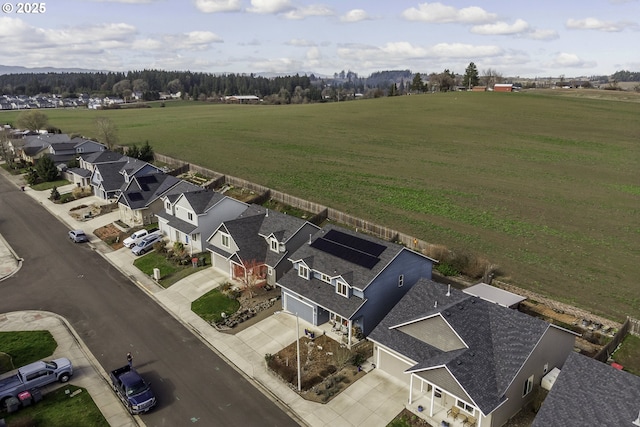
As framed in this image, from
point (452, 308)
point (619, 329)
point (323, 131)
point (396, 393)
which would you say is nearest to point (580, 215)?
point (619, 329)

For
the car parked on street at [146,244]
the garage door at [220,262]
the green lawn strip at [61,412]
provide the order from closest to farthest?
the green lawn strip at [61,412]
the garage door at [220,262]
the car parked on street at [146,244]

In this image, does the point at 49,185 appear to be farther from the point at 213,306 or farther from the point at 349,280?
the point at 349,280

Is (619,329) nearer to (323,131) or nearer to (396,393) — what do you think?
(396,393)

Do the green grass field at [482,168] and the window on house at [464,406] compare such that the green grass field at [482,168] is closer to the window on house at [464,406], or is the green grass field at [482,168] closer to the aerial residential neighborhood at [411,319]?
the aerial residential neighborhood at [411,319]

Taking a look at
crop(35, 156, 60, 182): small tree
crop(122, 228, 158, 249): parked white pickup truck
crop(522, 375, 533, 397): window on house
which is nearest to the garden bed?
crop(522, 375, 533, 397): window on house

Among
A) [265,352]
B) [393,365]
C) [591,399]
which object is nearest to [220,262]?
[265,352]

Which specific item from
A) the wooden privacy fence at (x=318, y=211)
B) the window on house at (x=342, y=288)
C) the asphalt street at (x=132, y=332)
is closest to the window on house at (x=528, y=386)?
the window on house at (x=342, y=288)

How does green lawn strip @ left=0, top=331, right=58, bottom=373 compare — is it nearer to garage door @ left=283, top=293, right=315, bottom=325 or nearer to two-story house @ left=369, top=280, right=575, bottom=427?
garage door @ left=283, top=293, right=315, bottom=325
